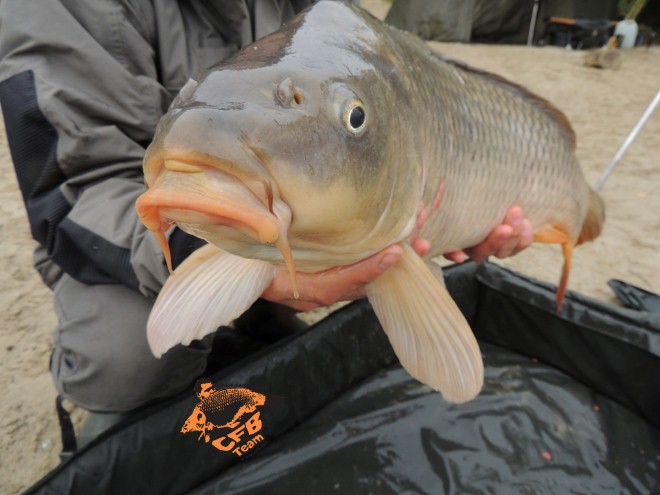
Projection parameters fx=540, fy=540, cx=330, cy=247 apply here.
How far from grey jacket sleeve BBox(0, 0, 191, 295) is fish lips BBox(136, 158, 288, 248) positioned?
1.88 ft

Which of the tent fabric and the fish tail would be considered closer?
the fish tail

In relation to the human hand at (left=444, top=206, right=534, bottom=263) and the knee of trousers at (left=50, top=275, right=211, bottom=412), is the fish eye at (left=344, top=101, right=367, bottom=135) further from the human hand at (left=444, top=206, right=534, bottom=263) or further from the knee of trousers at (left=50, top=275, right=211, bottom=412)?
the knee of trousers at (left=50, top=275, right=211, bottom=412)

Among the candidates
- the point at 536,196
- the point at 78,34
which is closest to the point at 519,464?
the point at 536,196

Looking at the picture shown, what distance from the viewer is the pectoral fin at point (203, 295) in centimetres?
75

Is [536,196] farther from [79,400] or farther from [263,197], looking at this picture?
[79,400]

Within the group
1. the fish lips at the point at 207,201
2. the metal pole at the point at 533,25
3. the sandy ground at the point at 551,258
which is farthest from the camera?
the metal pole at the point at 533,25

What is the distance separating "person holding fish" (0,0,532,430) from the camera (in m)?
0.94

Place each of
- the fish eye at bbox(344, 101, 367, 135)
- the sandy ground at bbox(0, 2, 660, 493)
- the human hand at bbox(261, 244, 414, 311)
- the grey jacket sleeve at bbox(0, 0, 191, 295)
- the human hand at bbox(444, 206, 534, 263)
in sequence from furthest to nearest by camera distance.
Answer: the sandy ground at bbox(0, 2, 660, 493) → the human hand at bbox(444, 206, 534, 263) → the grey jacket sleeve at bbox(0, 0, 191, 295) → the human hand at bbox(261, 244, 414, 311) → the fish eye at bbox(344, 101, 367, 135)

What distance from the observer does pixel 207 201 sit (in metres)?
0.38

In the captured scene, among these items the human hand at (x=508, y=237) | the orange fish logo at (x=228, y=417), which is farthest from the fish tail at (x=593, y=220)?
the orange fish logo at (x=228, y=417)

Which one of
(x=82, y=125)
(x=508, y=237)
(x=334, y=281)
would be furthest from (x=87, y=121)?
(x=508, y=237)

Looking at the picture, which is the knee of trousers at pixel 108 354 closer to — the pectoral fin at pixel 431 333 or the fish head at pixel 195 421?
the fish head at pixel 195 421

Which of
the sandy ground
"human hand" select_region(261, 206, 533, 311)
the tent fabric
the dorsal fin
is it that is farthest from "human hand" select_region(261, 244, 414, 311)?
the tent fabric

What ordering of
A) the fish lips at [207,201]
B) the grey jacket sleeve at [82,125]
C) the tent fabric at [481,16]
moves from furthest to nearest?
the tent fabric at [481,16], the grey jacket sleeve at [82,125], the fish lips at [207,201]
